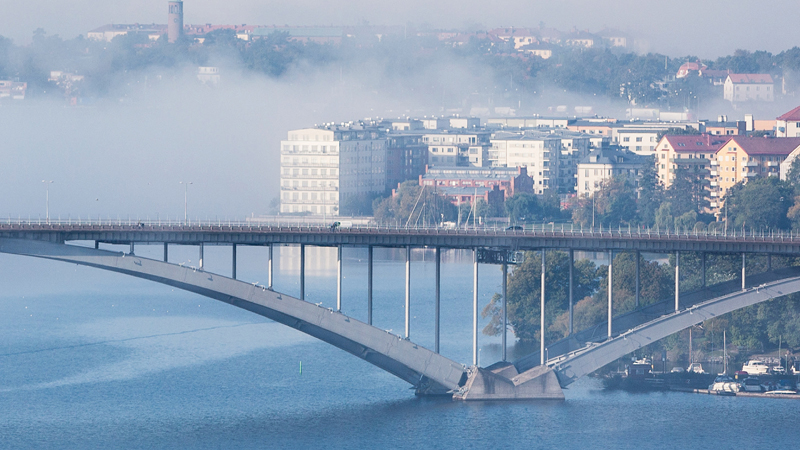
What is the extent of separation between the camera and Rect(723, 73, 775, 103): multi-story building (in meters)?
185

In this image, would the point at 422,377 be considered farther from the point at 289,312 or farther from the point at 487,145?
the point at 487,145

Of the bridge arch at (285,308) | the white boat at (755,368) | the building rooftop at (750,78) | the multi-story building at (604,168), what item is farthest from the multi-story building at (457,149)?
the bridge arch at (285,308)

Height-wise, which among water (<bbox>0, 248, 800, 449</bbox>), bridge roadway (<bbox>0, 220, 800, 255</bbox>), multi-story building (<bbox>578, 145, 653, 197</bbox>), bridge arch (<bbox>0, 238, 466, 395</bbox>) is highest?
multi-story building (<bbox>578, 145, 653, 197</bbox>)

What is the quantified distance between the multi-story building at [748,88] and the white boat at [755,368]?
132m

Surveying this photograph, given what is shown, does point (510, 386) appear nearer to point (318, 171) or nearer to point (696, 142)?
point (696, 142)

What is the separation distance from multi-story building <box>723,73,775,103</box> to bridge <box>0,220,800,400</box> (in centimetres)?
13729

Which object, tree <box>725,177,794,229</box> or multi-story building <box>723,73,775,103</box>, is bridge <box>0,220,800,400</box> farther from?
multi-story building <box>723,73,775,103</box>

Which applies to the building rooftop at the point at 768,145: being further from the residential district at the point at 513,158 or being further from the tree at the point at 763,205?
the tree at the point at 763,205

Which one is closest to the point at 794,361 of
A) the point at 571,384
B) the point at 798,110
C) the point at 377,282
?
the point at 571,384

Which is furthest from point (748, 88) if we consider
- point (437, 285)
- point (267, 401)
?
point (267, 401)

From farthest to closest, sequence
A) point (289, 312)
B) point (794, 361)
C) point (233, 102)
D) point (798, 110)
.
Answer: point (233, 102), point (798, 110), point (794, 361), point (289, 312)

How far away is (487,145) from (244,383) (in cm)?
8016

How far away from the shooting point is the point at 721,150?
105 metres

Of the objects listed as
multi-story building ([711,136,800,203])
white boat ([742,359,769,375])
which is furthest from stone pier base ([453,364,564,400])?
multi-story building ([711,136,800,203])
